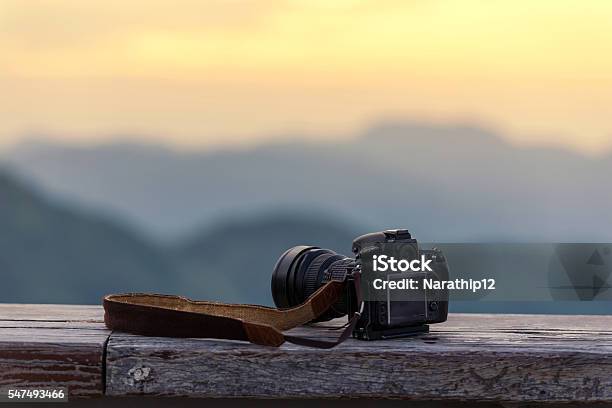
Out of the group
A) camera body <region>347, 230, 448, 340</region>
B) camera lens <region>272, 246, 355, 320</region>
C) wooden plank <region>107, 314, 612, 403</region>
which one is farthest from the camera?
camera lens <region>272, 246, 355, 320</region>

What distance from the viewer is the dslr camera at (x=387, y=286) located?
1.83 m

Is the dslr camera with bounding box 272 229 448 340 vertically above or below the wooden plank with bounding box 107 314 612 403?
above

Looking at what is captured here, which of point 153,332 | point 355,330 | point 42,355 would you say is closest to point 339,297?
point 355,330

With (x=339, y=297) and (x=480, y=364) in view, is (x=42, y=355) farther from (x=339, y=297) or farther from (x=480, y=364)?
(x=480, y=364)

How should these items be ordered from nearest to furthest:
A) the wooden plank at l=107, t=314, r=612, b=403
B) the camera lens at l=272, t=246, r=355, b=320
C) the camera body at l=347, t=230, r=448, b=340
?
1. the wooden plank at l=107, t=314, r=612, b=403
2. the camera body at l=347, t=230, r=448, b=340
3. the camera lens at l=272, t=246, r=355, b=320

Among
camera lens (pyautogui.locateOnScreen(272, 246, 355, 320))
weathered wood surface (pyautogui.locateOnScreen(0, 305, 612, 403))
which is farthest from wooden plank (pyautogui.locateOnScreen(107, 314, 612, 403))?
camera lens (pyautogui.locateOnScreen(272, 246, 355, 320))

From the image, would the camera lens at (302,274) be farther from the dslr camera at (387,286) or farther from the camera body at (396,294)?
the camera body at (396,294)

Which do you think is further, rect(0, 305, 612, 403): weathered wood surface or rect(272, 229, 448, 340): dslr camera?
rect(272, 229, 448, 340): dslr camera

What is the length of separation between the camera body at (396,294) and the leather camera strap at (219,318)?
0.09 ft

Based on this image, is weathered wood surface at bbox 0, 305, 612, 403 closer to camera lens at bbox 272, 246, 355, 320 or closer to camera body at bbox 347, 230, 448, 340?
camera body at bbox 347, 230, 448, 340

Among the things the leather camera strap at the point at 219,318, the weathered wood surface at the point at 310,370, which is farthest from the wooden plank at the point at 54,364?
the leather camera strap at the point at 219,318

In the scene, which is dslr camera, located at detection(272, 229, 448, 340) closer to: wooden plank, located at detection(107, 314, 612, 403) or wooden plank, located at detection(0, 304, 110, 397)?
wooden plank, located at detection(107, 314, 612, 403)

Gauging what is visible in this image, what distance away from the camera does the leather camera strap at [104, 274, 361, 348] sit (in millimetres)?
1745

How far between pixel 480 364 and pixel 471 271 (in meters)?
0.36
